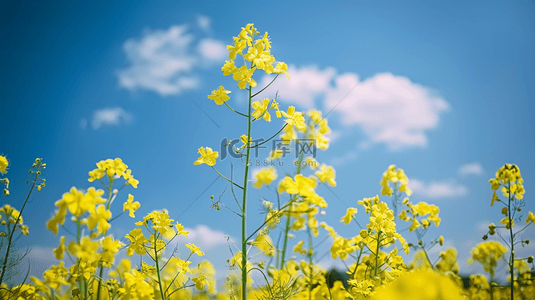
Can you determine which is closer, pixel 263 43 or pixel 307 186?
pixel 307 186

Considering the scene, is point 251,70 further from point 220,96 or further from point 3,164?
point 3,164

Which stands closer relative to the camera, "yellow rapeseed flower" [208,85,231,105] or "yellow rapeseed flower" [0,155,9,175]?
"yellow rapeseed flower" [208,85,231,105]

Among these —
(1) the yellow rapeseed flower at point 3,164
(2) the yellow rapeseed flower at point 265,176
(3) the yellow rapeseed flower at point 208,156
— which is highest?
(1) the yellow rapeseed flower at point 3,164

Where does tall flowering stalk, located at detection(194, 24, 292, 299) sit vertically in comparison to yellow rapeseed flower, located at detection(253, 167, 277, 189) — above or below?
above

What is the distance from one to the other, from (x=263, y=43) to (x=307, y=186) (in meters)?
1.32

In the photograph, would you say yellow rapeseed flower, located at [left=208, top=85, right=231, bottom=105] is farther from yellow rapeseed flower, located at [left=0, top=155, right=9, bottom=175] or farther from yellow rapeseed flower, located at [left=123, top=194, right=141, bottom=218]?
yellow rapeseed flower, located at [left=0, top=155, right=9, bottom=175]

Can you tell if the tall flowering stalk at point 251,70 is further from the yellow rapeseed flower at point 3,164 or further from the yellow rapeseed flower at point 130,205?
the yellow rapeseed flower at point 3,164

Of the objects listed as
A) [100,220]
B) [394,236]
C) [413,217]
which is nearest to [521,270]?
[413,217]

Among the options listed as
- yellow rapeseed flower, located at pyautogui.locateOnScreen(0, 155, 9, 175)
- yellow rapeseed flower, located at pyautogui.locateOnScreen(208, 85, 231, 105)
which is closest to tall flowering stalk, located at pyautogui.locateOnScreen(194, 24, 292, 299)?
yellow rapeseed flower, located at pyautogui.locateOnScreen(208, 85, 231, 105)

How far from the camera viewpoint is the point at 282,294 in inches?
92.7

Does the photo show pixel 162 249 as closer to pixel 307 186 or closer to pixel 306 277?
pixel 306 277

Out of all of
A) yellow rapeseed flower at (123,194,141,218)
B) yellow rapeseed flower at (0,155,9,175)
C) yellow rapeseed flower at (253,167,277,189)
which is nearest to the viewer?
yellow rapeseed flower at (253,167,277,189)

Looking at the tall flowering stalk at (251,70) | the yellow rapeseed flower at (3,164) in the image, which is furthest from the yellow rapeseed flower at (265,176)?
the yellow rapeseed flower at (3,164)

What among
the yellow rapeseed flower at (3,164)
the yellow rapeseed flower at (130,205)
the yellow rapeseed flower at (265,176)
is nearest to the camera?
the yellow rapeseed flower at (265,176)
